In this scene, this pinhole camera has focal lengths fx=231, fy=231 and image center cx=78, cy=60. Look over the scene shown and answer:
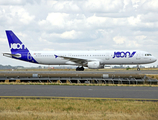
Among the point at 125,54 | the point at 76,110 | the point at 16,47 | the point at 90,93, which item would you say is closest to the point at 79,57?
the point at 125,54

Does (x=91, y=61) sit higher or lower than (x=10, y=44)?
lower

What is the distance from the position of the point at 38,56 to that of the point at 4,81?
24936 mm

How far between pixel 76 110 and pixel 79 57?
38.4 meters

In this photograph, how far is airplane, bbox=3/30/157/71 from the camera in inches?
1777

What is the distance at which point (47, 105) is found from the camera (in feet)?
35.9

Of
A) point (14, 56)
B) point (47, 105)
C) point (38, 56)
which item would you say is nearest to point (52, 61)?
point (38, 56)

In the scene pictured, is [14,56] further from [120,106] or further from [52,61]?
[120,106]

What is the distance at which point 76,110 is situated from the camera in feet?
32.8

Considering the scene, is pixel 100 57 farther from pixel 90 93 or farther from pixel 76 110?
pixel 76 110

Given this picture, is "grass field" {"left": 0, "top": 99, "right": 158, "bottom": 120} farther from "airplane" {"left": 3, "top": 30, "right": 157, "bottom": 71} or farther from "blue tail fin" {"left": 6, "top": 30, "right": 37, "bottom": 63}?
"blue tail fin" {"left": 6, "top": 30, "right": 37, "bottom": 63}

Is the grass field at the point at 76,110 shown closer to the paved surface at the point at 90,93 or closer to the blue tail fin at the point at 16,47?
the paved surface at the point at 90,93

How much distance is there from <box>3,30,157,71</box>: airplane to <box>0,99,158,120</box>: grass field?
33.2m

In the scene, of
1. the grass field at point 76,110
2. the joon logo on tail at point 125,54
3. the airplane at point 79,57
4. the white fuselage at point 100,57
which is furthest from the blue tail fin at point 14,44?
the grass field at point 76,110

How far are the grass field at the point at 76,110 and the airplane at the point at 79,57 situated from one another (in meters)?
33.2
